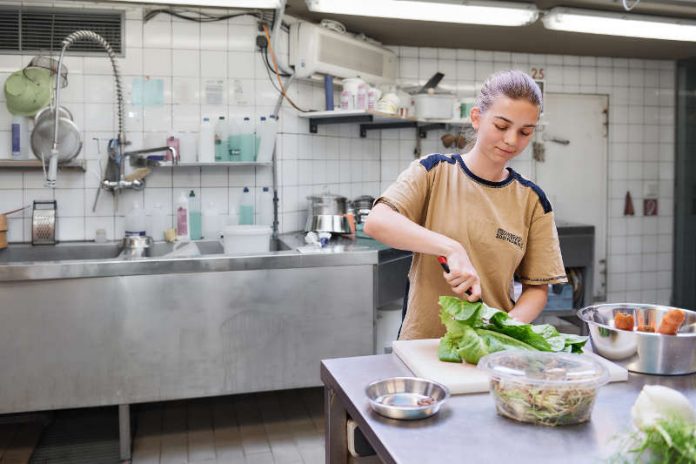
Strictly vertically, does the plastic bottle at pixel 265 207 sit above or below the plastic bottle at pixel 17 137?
below

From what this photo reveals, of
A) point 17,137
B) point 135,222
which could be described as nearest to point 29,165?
point 17,137

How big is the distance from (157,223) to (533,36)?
2.91 meters

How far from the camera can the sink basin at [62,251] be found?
3.76 meters

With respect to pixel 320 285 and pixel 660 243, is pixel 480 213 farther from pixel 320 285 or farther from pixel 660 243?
pixel 660 243

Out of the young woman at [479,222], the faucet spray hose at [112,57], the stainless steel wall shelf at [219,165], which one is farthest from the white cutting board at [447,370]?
the faucet spray hose at [112,57]

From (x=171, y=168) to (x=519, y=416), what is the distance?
317 cm

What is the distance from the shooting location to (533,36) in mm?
4770

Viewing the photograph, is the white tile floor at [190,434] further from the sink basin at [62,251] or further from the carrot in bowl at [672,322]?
the carrot in bowl at [672,322]

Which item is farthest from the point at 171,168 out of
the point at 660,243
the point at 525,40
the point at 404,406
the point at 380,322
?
the point at 660,243

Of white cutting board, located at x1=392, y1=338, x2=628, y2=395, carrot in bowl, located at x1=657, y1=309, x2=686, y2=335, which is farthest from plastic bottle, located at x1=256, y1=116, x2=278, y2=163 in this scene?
carrot in bowl, located at x1=657, y1=309, x2=686, y2=335

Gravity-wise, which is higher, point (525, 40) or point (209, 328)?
point (525, 40)

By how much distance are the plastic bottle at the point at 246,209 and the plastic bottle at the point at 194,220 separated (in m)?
0.25

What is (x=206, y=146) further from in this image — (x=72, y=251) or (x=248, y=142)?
(x=72, y=251)

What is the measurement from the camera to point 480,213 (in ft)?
6.46
